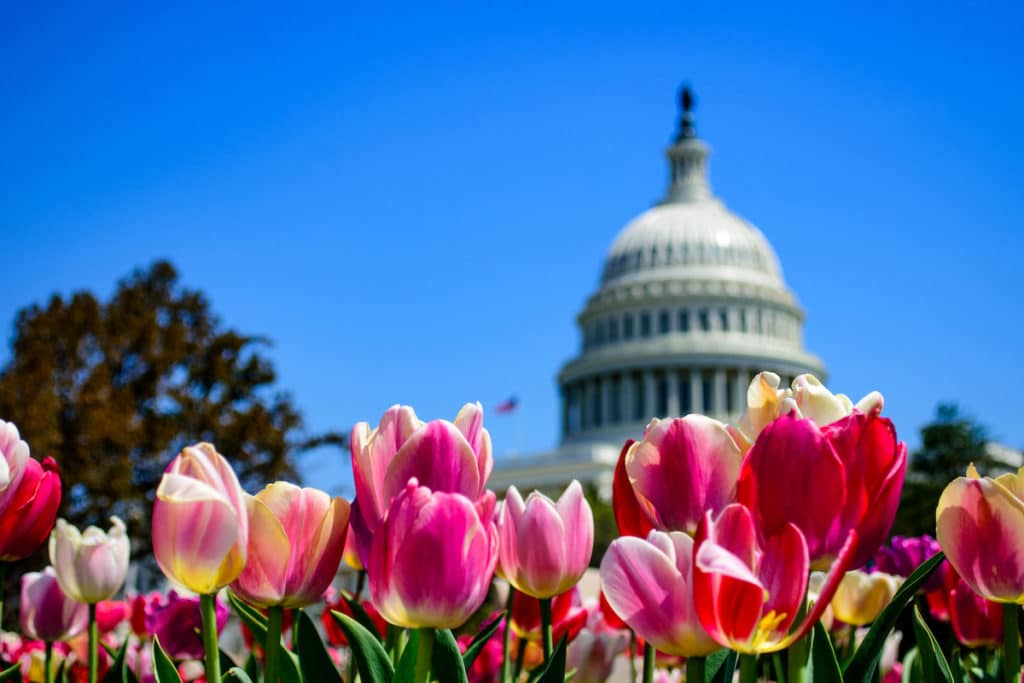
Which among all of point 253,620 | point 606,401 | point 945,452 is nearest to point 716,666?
point 253,620

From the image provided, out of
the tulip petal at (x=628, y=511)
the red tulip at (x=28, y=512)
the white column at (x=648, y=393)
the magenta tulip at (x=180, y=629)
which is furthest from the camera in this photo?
the white column at (x=648, y=393)

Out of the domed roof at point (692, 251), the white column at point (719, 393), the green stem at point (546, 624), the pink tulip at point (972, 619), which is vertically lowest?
the green stem at point (546, 624)

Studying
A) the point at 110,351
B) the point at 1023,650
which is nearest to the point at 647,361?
the point at 110,351

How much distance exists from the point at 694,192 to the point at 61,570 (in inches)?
3495

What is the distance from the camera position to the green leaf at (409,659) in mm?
2062

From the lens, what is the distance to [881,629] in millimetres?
2137

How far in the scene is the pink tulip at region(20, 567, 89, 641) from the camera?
3.39 meters

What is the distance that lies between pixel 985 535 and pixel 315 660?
1.12 meters

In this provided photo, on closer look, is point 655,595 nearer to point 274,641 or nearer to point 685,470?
point 685,470

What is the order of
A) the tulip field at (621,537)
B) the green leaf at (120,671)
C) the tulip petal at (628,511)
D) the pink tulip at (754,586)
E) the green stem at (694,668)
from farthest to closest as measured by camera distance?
the green leaf at (120,671) < the tulip petal at (628,511) < the green stem at (694,668) < the tulip field at (621,537) < the pink tulip at (754,586)

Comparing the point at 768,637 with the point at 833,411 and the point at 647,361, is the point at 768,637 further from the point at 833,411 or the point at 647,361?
the point at 647,361

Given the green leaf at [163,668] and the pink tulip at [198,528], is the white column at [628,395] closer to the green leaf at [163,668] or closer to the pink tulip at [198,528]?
the green leaf at [163,668]

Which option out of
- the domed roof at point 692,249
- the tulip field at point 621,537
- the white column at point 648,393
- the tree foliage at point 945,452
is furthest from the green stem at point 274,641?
the domed roof at point 692,249

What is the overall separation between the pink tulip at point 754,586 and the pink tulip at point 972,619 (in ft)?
5.28
